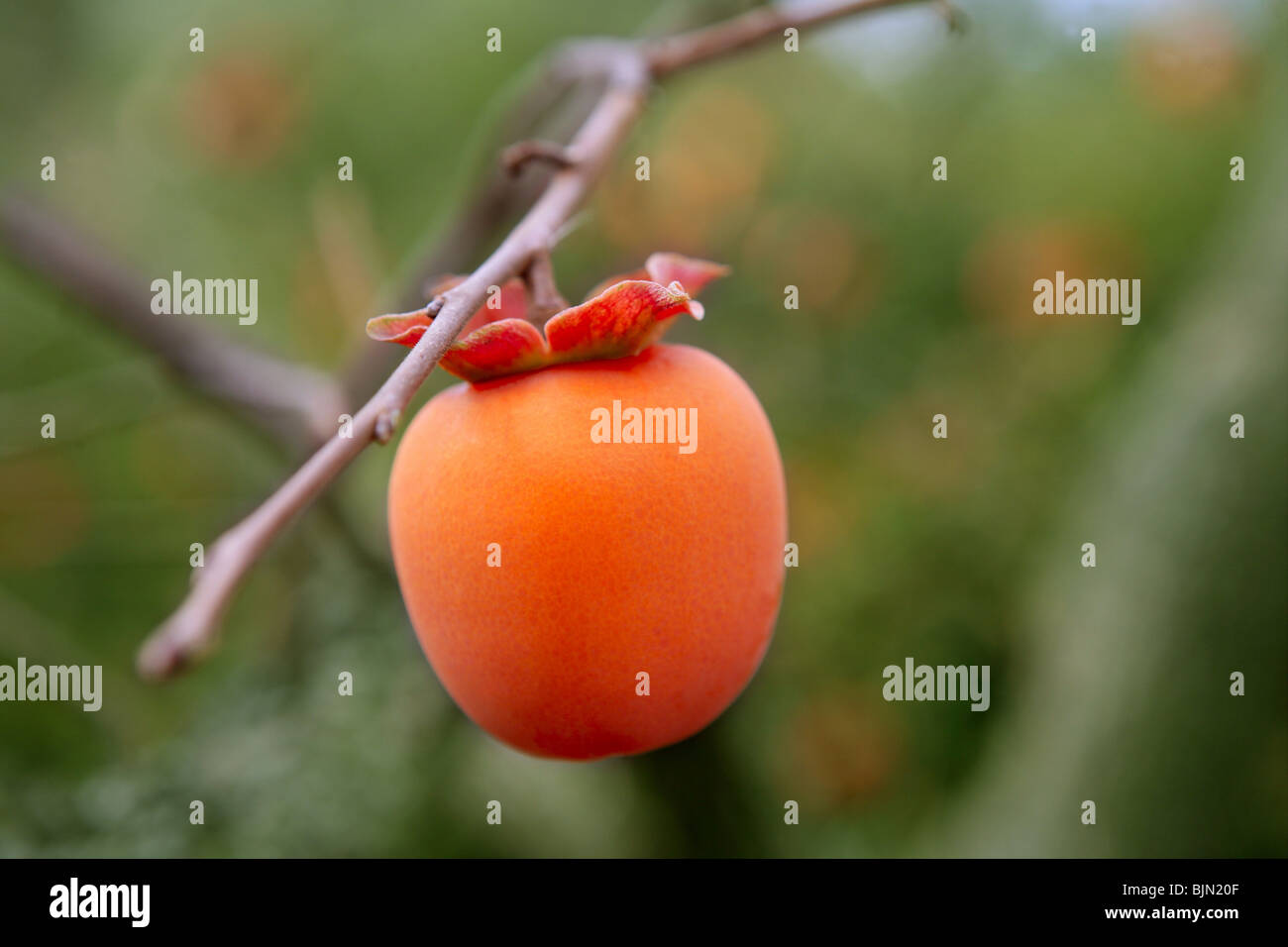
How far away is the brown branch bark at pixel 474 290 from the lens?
27 cm

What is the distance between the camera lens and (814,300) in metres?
2.01

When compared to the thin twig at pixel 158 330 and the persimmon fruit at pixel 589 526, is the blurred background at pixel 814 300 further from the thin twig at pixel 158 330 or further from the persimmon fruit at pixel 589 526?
the persimmon fruit at pixel 589 526

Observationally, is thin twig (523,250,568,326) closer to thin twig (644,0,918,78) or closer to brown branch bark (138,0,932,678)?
brown branch bark (138,0,932,678)

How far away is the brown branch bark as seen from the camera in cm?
27

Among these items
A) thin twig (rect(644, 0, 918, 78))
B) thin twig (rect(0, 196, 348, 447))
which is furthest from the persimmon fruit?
thin twig (rect(0, 196, 348, 447))

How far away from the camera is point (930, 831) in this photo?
194cm

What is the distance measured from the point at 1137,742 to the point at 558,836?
94 centimetres

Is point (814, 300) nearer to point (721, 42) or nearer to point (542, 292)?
point (721, 42)

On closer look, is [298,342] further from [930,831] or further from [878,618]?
[930,831]

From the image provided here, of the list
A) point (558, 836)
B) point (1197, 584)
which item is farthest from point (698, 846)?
point (1197, 584)

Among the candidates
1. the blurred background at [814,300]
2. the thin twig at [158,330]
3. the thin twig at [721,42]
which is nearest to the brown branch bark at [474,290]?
the thin twig at [721,42]

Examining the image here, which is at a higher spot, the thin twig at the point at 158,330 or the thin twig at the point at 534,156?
Result: the thin twig at the point at 158,330

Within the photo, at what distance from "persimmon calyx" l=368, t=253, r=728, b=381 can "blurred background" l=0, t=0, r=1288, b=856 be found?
3.79 feet

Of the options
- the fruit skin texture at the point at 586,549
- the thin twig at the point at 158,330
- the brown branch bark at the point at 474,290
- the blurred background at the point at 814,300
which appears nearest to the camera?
the brown branch bark at the point at 474,290
